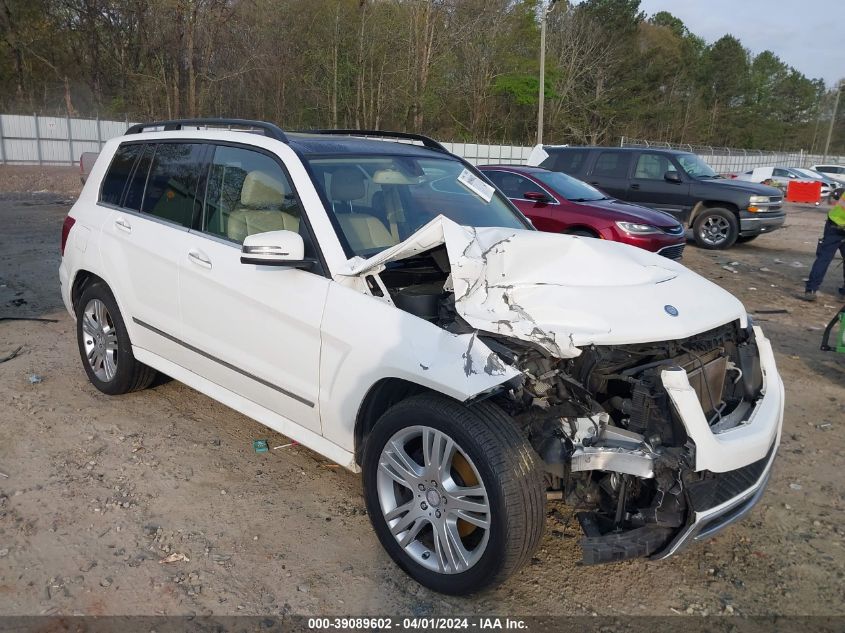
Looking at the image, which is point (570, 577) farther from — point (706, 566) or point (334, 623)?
point (334, 623)

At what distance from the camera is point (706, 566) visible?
10.5 ft

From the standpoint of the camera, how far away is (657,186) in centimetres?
1307

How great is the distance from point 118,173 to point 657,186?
1073 cm

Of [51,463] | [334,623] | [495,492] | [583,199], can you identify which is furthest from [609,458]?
[583,199]

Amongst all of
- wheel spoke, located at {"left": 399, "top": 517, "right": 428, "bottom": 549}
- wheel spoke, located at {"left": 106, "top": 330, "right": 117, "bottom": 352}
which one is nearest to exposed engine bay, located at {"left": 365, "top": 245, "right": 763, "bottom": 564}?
wheel spoke, located at {"left": 399, "top": 517, "right": 428, "bottom": 549}

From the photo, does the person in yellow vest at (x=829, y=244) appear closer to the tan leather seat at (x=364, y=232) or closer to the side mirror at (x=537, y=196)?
the side mirror at (x=537, y=196)

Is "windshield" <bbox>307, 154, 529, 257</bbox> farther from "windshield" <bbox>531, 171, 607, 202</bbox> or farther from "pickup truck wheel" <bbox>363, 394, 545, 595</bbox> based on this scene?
"windshield" <bbox>531, 171, 607, 202</bbox>

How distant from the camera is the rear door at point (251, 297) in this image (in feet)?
10.8

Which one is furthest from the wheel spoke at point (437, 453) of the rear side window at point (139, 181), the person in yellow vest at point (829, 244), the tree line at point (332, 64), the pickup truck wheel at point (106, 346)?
the tree line at point (332, 64)

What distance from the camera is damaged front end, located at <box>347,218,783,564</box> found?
8.57ft

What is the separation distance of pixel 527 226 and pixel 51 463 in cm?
322

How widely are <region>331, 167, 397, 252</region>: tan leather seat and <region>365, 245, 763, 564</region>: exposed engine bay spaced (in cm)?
25

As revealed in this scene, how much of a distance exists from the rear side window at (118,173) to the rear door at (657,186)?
408 inches

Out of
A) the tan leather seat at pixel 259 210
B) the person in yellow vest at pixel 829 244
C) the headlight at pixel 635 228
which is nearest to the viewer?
the tan leather seat at pixel 259 210
